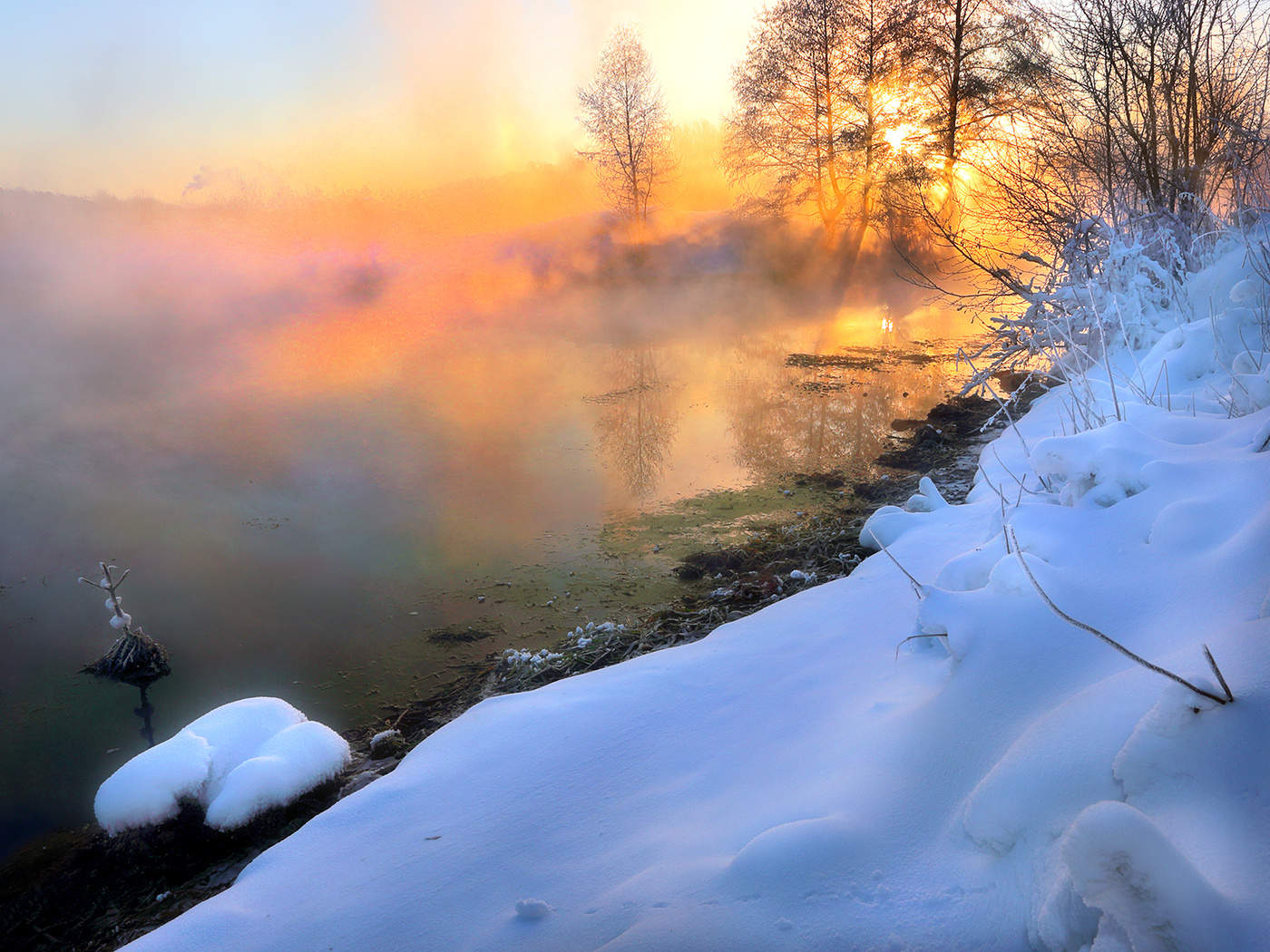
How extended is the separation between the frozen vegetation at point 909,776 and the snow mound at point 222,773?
36 millimetres

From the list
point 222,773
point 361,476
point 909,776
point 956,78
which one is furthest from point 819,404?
point 956,78

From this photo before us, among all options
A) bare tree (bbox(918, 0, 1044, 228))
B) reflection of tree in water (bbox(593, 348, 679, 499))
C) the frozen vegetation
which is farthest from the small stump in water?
bare tree (bbox(918, 0, 1044, 228))

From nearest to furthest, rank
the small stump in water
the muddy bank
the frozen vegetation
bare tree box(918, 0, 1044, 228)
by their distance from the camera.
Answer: the frozen vegetation
the muddy bank
the small stump in water
bare tree box(918, 0, 1044, 228)

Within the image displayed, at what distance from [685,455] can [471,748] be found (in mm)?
6256

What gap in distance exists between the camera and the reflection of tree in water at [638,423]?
850cm

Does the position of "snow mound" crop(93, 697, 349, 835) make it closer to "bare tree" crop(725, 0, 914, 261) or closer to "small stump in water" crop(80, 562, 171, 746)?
"small stump in water" crop(80, 562, 171, 746)

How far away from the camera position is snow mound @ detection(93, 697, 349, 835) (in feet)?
11.1

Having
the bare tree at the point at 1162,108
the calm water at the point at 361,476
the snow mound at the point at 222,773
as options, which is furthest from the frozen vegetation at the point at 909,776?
the bare tree at the point at 1162,108

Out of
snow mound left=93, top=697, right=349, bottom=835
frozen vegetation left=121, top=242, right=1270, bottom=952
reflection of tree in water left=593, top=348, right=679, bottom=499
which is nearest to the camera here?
frozen vegetation left=121, top=242, right=1270, bottom=952

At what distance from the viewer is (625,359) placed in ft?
50.4

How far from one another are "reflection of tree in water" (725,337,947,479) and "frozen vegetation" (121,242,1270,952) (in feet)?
16.4

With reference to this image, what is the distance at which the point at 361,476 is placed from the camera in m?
8.70

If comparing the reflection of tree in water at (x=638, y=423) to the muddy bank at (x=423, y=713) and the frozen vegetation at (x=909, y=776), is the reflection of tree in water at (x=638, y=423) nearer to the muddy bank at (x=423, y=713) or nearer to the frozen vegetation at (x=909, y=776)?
the muddy bank at (x=423, y=713)

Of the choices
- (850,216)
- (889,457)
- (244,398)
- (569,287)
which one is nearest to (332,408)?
(244,398)
